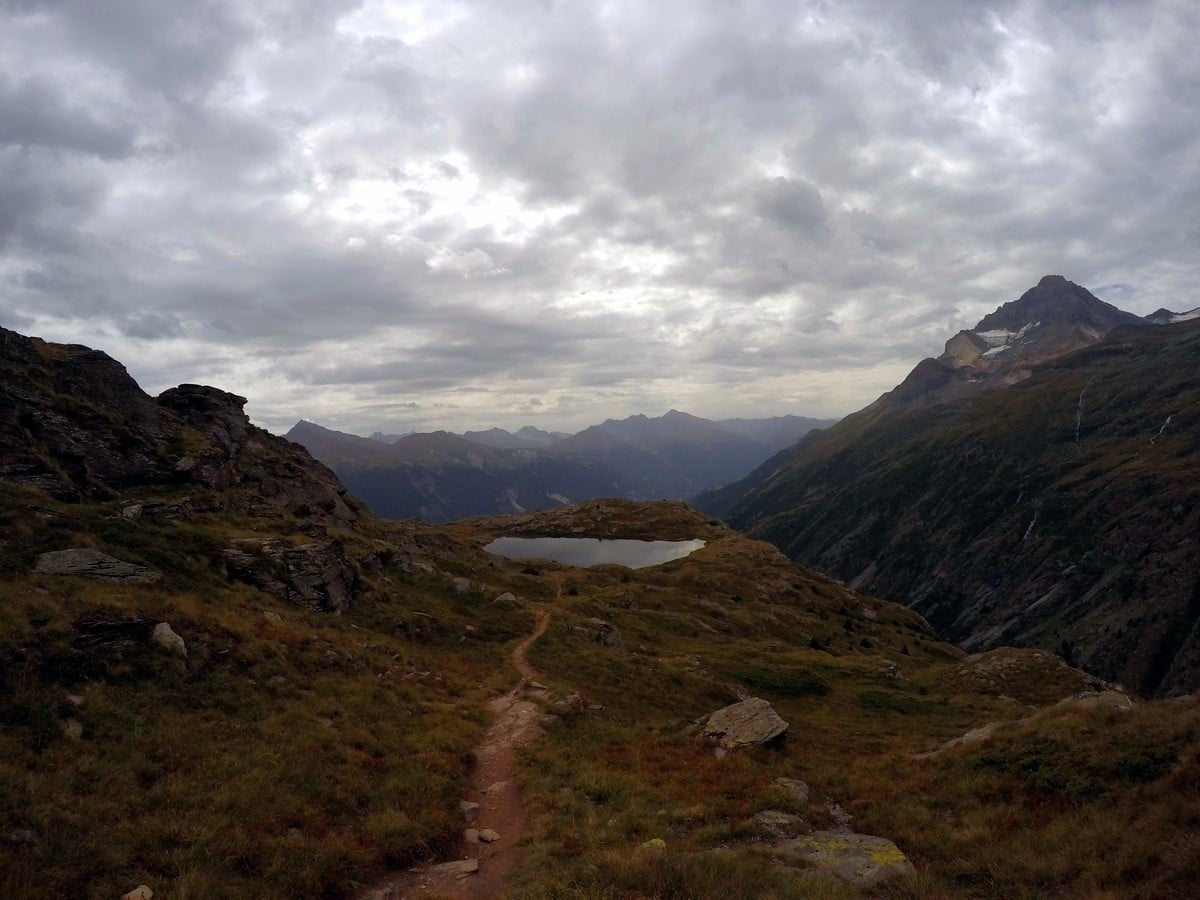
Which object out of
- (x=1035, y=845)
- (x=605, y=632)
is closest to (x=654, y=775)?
(x=1035, y=845)

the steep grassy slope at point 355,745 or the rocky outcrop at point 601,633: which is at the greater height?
the steep grassy slope at point 355,745

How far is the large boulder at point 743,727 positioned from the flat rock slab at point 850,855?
32.6ft

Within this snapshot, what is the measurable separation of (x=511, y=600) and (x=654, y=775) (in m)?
33.5

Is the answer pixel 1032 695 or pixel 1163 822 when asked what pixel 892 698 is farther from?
pixel 1163 822

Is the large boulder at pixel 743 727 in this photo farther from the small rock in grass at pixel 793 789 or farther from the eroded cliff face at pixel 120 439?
the eroded cliff face at pixel 120 439

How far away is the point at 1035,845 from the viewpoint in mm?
13438

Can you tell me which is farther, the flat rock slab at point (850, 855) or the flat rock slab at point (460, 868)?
the flat rock slab at point (460, 868)

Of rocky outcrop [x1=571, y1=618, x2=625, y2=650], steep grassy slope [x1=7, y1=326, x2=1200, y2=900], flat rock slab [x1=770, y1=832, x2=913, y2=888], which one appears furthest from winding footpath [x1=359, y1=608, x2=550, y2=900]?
rocky outcrop [x1=571, y1=618, x2=625, y2=650]

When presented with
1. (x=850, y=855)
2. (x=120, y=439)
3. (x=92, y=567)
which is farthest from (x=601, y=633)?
(x=120, y=439)

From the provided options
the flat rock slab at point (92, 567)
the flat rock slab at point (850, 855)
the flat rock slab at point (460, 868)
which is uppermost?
the flat rock slab at point (92, 567)

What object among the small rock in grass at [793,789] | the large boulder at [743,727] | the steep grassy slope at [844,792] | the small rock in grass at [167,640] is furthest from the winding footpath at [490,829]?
the small rock in grass at [167,640]

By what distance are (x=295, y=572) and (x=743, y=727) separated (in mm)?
27439

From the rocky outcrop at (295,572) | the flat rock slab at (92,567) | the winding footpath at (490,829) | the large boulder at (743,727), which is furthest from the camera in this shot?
the rocky outcrop at (295,572)

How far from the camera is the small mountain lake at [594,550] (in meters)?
140
